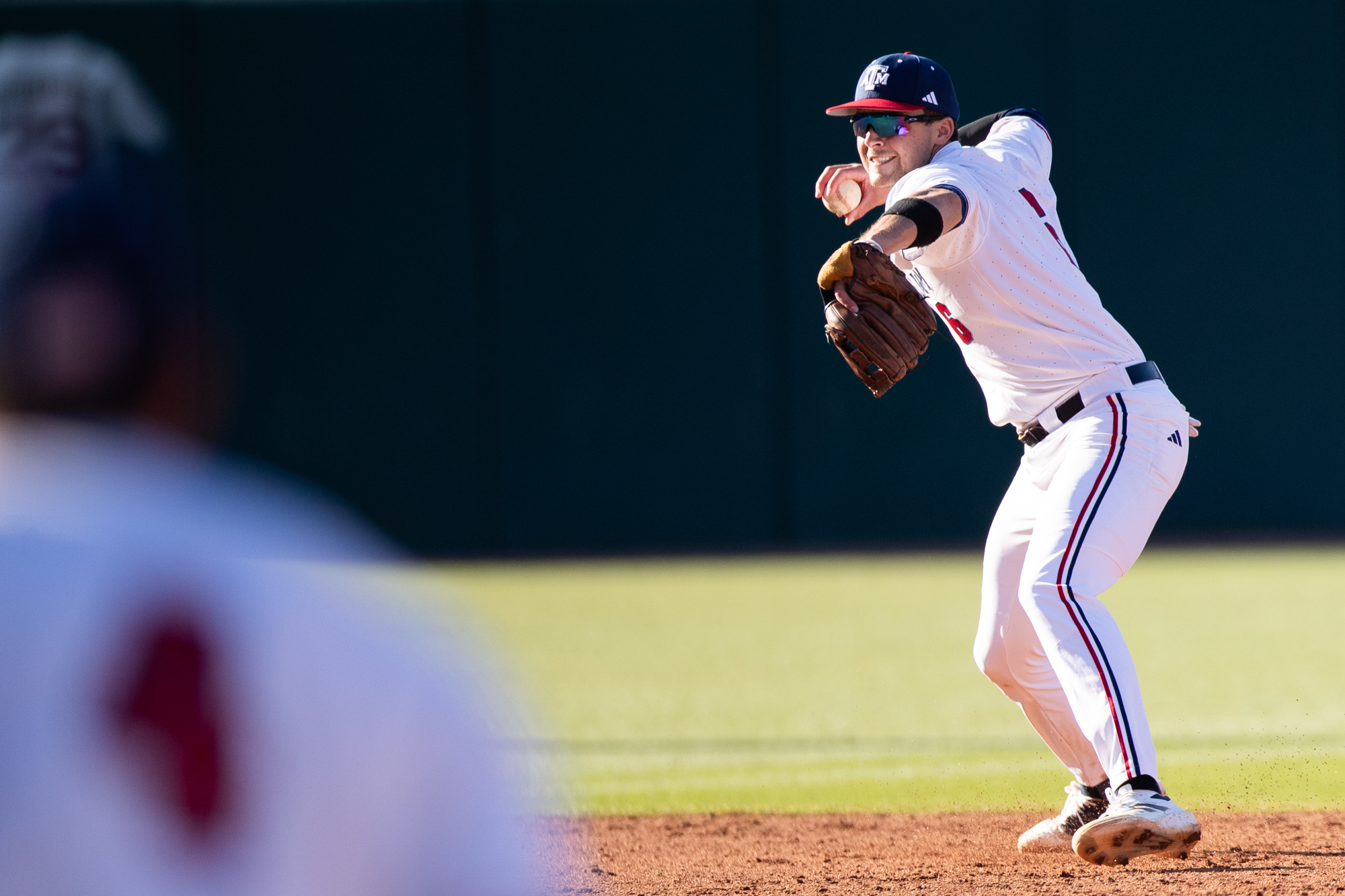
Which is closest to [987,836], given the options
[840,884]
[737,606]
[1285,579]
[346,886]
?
[840,884]

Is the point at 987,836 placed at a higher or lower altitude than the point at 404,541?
higher

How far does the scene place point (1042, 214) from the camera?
12.5 ft

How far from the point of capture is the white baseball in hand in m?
4.20

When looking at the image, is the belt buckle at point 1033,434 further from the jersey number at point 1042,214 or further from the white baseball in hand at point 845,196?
the white baseball in hand at point 845,196

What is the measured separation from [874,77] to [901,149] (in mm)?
187

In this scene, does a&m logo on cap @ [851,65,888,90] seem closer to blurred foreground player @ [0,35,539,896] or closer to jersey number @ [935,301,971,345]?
jersey number @ [935,301,971,345]

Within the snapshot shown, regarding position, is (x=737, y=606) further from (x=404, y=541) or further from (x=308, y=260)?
(x=308, y=260)

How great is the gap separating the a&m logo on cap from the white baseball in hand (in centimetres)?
35

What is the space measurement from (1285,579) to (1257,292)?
467 centimetres

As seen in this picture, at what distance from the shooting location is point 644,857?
4.14 metres

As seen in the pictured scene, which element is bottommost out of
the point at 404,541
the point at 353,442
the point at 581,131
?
the point at 404,541

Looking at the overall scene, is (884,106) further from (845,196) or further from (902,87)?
(845,196)

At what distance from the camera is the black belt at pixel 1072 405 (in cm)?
370

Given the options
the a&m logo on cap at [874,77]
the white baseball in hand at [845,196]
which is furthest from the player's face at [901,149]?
the white baseball in hand at [845,196]
